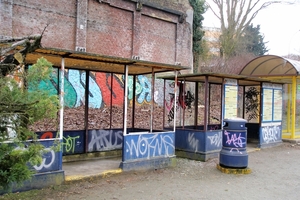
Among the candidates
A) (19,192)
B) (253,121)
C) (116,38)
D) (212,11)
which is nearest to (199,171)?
(19,192)

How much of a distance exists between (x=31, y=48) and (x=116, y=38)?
1554 centimetres

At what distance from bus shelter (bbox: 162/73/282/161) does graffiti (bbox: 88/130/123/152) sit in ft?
6.75

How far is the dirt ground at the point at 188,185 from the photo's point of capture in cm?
613

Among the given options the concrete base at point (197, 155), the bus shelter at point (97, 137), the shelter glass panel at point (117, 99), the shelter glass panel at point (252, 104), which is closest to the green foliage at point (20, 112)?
the bus shelter at point (97, 137)

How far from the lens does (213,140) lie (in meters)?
10.0

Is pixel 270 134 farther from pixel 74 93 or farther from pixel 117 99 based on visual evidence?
pixel 74 93

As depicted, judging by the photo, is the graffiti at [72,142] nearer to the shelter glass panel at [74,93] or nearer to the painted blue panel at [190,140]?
the painted blue panel at [190,140]

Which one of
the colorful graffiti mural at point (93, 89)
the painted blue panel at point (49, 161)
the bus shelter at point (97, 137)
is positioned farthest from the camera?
the colorful graffiti mural at point (93, 89)

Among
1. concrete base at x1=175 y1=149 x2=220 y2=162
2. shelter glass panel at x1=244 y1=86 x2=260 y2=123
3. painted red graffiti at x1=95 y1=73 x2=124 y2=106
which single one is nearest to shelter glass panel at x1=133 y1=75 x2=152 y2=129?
painted red graffiti at x1=95 y1=73 x2=124 y2=106

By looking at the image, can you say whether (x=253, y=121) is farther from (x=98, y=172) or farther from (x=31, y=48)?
(x=31, y=48)

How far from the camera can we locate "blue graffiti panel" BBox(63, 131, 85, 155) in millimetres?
8789

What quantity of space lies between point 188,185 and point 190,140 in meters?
3.13

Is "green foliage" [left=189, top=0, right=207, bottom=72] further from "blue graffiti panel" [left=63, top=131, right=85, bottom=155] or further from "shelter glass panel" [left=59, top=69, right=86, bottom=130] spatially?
"blue graffiti panel" [left=63, top=131, right=85, bottom=155]

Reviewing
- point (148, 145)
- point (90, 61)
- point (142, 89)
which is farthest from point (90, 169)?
point (142, 89)
